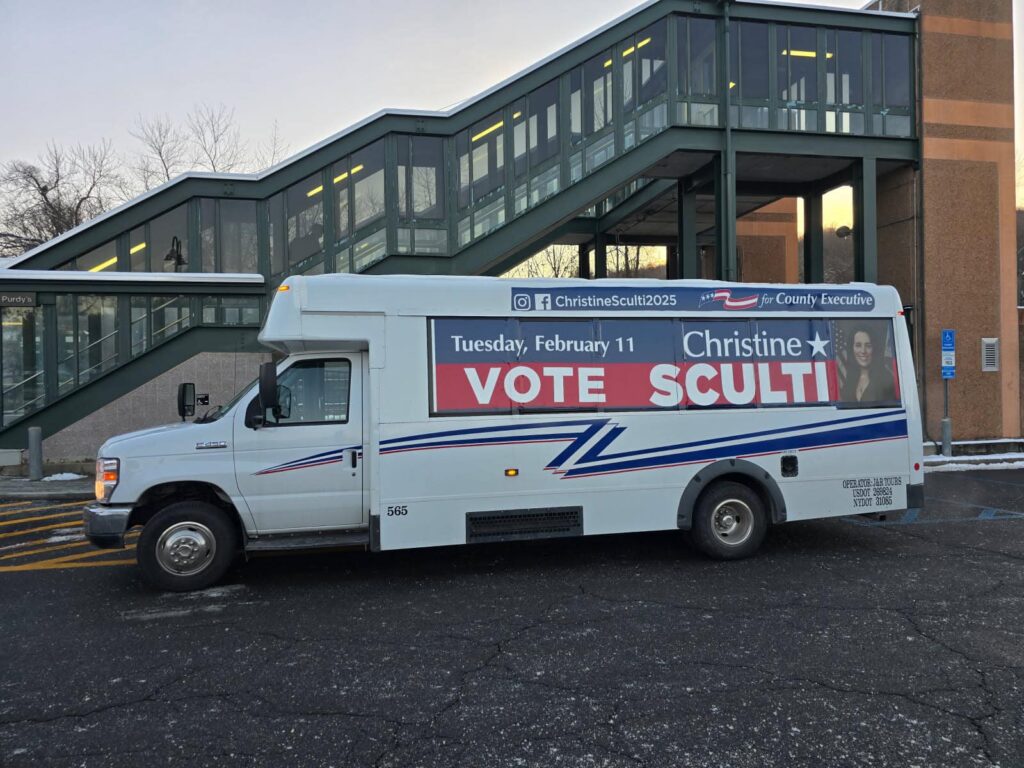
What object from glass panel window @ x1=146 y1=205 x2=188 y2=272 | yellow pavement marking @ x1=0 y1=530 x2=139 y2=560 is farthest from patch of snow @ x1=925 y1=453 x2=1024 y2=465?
glass panel window @ x1=146 y1=205 x2=188 y2=272

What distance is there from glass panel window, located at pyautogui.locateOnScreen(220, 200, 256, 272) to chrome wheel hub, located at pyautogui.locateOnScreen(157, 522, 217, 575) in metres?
11.7

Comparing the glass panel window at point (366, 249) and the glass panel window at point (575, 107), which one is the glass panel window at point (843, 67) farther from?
the glass panel window at point (366, 249)

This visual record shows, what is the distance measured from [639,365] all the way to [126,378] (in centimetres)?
1320

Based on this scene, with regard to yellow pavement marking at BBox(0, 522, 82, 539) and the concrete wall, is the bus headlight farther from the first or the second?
the concrete wall

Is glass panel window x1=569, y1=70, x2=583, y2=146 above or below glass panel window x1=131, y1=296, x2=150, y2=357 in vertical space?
above

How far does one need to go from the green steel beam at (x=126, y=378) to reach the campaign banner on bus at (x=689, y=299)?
435 inches

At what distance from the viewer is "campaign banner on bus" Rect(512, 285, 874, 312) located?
6867 mm

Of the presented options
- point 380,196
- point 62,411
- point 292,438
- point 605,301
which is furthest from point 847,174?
point 62,411

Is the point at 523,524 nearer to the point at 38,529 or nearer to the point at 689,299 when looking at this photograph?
the point at 689,299

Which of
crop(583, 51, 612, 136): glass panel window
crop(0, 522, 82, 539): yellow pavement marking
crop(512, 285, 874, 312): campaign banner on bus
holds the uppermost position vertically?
crop(583, 51, 612, 136): glass panel window

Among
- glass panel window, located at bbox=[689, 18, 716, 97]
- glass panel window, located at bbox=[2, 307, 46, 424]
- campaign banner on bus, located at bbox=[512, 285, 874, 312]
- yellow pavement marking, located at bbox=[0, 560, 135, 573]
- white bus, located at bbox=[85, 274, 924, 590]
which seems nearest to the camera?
white bus, located at bbox=[85, 274, 924, 590]

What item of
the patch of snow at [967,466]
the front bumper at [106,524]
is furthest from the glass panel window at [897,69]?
the front bumper at [106,524]

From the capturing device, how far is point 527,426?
6684 mm

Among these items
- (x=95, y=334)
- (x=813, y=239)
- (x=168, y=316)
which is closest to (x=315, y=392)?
(x=168, y=316)
